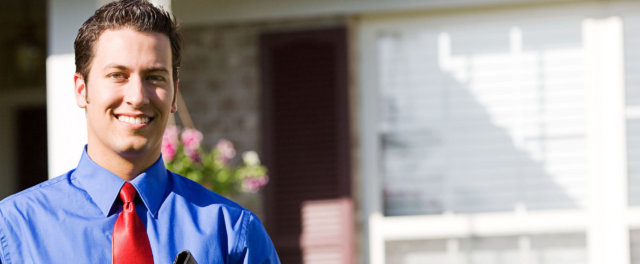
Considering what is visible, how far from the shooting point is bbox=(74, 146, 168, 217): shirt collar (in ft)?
5.50

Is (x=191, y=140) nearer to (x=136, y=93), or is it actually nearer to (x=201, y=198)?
(x=201, y=198)

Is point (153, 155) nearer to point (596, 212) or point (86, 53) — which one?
point (86, 53)

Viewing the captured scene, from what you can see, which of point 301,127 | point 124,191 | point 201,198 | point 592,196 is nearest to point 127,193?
point 124,191

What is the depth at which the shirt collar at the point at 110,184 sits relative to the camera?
168 centimetres

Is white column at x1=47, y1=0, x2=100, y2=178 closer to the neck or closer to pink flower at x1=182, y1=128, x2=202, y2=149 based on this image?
pink flower at x1=182, y1=128, x2=202, y2=149

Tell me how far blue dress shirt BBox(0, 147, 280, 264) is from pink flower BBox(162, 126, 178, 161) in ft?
10.2

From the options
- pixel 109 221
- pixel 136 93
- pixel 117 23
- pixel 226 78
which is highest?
pixel 226 78

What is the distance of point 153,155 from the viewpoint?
5.55 feet

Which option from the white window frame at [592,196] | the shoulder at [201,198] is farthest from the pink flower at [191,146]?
the shoulder at [201,198]

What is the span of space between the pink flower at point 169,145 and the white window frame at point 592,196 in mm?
1385

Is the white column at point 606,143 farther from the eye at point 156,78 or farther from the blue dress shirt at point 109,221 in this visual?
the eye at point 156,78

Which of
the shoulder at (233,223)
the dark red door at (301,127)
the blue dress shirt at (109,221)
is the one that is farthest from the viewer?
the dark red door at (301,127)

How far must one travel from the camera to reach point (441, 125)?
18.9ft

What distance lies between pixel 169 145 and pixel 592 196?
2.43m
